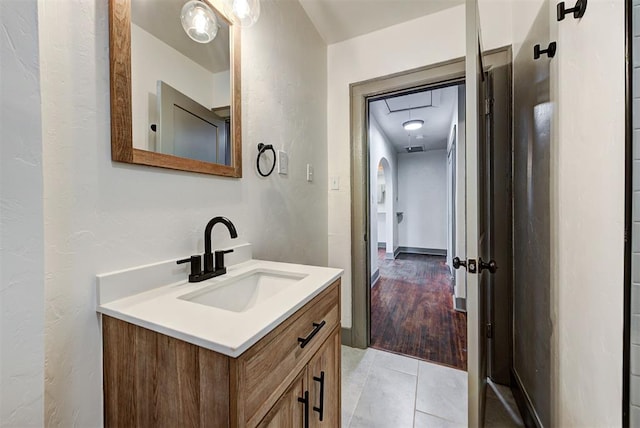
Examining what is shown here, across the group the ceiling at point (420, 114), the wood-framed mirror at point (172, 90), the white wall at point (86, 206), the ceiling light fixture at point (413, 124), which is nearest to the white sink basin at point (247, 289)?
the white wall at point (86, 206)

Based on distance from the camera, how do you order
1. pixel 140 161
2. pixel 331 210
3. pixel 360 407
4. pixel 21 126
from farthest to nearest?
pixel 331 210 → pixel 360 407 → pixel 140 161 → pixel 21 126

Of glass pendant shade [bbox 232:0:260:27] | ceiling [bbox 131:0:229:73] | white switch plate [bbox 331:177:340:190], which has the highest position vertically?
glass pendant shade [bbox 232:0:260:27]

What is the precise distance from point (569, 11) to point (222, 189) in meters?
1.38

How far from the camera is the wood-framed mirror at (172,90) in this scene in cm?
72

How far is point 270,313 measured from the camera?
0.61 meters

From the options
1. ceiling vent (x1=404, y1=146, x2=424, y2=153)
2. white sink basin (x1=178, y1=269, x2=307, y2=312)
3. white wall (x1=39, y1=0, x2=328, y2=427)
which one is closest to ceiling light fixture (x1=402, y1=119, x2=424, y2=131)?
ceiling vent (x1=404, y1=146, x2=424, y2=153)

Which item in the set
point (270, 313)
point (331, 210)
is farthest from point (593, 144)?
point (331, 210)

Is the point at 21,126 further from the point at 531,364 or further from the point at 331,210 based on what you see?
the point at 531,364

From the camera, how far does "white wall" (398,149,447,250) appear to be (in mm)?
5738

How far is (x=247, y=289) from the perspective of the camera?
102 centimetres

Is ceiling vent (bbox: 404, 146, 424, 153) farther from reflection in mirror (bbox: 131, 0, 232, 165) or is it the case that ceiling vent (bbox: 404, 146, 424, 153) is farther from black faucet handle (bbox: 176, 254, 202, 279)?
black faucet handle (bbox: 176, 254, 202, 279)

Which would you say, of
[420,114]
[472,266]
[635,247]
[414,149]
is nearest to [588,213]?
[635,247]

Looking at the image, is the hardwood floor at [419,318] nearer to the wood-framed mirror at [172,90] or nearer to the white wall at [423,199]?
the white wall at [423,199]

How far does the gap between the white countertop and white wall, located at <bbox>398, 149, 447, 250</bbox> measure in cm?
561
